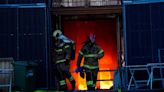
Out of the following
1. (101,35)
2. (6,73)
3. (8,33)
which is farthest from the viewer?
(101,35)

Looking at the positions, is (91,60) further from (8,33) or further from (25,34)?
(8,33)

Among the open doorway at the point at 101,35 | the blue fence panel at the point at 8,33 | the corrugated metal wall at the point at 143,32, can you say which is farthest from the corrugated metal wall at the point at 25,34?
the corrugated metal wall at the point at 143,32

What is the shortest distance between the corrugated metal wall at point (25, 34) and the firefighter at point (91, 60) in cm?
142

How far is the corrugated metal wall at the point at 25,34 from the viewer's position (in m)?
15.5

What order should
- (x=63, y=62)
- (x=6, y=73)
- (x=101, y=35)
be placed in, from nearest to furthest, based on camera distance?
(x=6, y=73) < (x=63, y=62) < (x=101, y=35)

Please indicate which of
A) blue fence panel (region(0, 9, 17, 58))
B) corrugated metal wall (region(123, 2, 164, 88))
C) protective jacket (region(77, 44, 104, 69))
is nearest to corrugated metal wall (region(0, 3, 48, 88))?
blue fence panel (region(0, 9, 17, 58))

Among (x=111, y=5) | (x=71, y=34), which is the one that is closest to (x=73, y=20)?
(x=71, y=34)

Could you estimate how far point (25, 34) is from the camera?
15.6 m

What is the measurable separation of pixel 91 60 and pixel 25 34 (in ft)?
8.21

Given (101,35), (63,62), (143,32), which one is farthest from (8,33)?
(143,32)

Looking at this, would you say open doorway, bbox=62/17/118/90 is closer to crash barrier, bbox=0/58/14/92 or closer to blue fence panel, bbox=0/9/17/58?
blue fence panel, bbox=0/9/17/58

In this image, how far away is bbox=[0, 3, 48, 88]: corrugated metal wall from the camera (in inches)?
610

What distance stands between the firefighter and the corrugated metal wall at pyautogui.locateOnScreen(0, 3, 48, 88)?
142 cm

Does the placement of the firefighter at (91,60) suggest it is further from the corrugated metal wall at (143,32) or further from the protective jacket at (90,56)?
the corrugated metal wall at (143,32)
